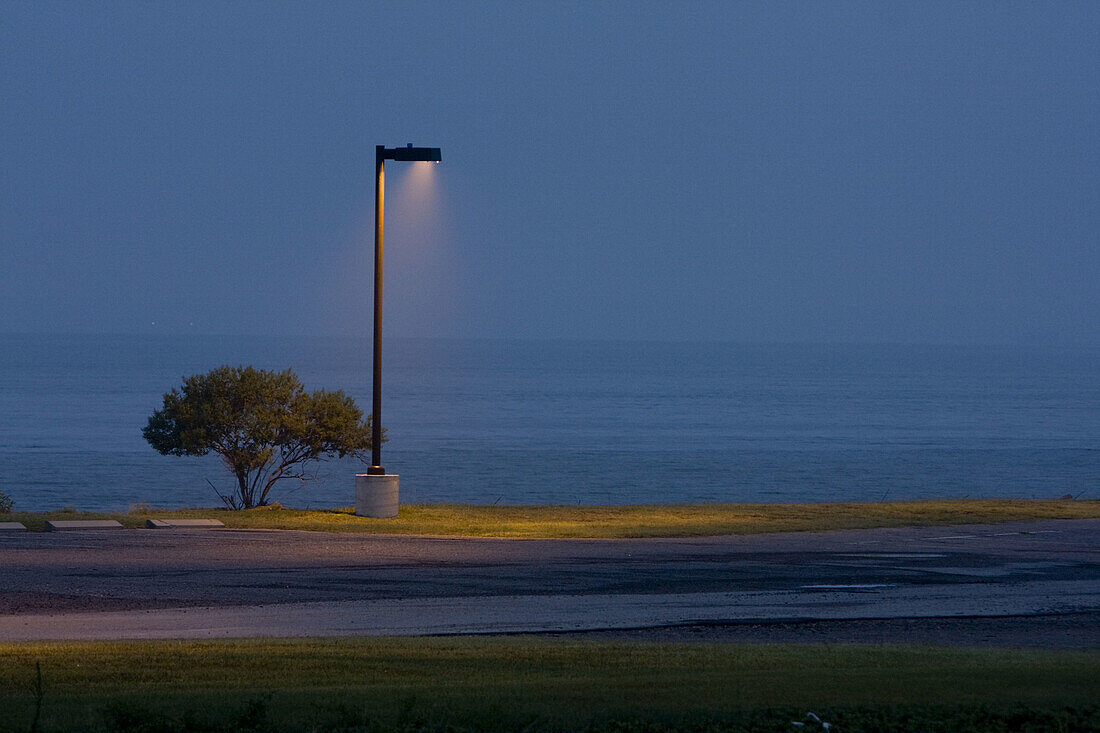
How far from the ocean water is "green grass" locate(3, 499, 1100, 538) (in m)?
22.8

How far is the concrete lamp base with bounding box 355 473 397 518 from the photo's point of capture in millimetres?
19688

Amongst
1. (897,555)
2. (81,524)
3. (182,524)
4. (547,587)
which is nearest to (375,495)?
(182,524)

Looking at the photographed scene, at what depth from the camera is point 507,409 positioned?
108875 mm

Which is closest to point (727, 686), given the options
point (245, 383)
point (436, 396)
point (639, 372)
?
point (245, 383)

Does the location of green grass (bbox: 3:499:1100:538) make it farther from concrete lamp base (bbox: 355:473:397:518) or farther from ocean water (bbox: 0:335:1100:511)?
ocean water (bbox: 0:335:1100:511)

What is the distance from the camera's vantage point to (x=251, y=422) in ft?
78.9

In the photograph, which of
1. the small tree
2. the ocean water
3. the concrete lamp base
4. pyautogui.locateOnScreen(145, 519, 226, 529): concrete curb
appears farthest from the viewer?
the ocean water

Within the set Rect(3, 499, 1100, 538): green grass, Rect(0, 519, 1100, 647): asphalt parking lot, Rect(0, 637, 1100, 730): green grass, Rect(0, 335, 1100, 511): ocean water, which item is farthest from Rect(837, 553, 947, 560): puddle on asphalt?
Rect(0, 335, 1100, 511): ocean water

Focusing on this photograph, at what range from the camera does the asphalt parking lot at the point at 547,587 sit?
427 inches

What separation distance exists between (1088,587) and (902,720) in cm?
834

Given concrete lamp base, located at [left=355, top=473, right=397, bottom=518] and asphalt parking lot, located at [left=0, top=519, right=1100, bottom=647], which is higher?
concrete lamp base, located at [left=355, top=473, right=397, bottom=518]

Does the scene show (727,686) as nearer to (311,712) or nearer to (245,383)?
(311,712)

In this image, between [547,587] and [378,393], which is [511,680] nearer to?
[547,587]

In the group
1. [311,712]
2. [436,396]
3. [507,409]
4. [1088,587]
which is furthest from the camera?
[436,396]
